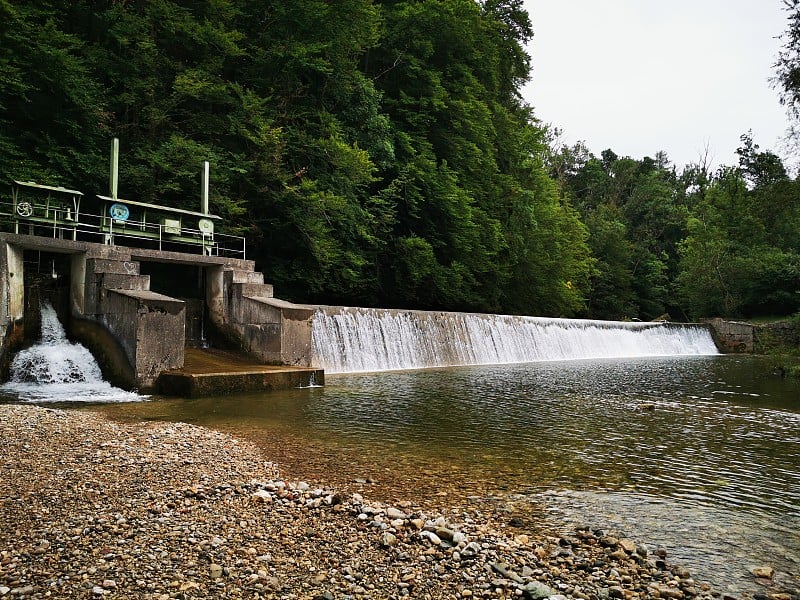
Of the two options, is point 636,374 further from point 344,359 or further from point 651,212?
point 651,212

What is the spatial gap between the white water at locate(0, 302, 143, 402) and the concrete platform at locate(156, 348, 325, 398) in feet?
2.21

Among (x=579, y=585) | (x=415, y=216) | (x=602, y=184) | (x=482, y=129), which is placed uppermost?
(x=602, y=184)

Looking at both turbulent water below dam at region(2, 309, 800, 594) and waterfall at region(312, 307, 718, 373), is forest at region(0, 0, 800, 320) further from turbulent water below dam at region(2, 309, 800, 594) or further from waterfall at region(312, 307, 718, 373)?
turbulent water below dam at region(2, 309, 800, 594)

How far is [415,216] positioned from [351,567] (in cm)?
2388

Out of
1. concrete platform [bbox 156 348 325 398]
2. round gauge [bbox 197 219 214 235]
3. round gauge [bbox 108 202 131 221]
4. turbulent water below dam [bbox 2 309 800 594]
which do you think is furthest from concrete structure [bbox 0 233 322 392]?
round gauge [bbox 108 202 131 221]

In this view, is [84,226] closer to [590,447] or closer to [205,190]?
[205,190]

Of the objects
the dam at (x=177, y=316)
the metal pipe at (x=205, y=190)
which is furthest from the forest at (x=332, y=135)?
the dam at (x=177, y=316)

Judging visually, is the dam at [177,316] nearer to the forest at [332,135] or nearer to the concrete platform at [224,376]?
the concrete platform at [224,376]

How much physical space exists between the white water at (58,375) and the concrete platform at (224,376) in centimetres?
67

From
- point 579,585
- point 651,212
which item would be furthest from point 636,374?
point 651,212

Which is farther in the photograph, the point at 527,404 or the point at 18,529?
the point at 527,404

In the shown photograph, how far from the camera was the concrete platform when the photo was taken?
10977mm

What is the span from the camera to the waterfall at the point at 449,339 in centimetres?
1659

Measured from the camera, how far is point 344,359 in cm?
1656
